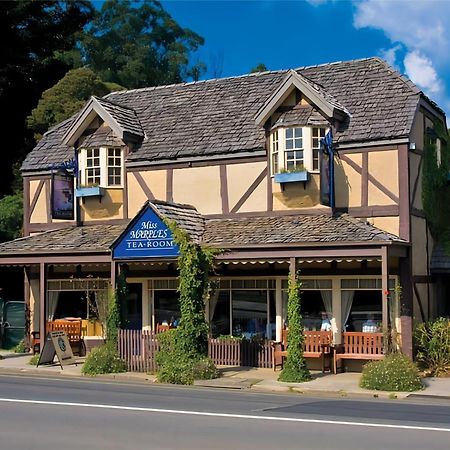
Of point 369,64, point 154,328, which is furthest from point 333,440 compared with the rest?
point 369,64

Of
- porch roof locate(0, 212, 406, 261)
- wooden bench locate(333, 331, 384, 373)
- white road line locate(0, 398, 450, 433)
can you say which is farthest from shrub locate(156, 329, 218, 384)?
white road line locate(0, 398, 450, 433)

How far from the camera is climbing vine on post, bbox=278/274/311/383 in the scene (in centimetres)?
1806

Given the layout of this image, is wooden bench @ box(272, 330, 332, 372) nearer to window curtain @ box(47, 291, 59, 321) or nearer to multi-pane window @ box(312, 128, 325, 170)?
multi-pane window @ box(312, 128, 325, 170)

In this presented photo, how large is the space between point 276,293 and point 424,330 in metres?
4.14

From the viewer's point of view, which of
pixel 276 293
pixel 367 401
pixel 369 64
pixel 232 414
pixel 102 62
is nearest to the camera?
pixel 232 414

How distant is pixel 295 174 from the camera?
20.8m

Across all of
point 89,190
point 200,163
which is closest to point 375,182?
point 200,163

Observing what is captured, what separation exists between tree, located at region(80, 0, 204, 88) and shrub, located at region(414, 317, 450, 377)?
3261 cm

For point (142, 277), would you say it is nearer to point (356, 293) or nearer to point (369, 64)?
point (356, 293)

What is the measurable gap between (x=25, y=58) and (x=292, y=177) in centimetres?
2682

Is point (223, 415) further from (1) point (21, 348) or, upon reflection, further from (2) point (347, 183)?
(1) point (21, 348)

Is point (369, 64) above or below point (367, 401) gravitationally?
above

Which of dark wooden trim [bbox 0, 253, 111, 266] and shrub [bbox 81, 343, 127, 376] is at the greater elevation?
dark wooden trim [bbox 0, 253, 111, 266]

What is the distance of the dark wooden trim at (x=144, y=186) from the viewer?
23.5 metres
